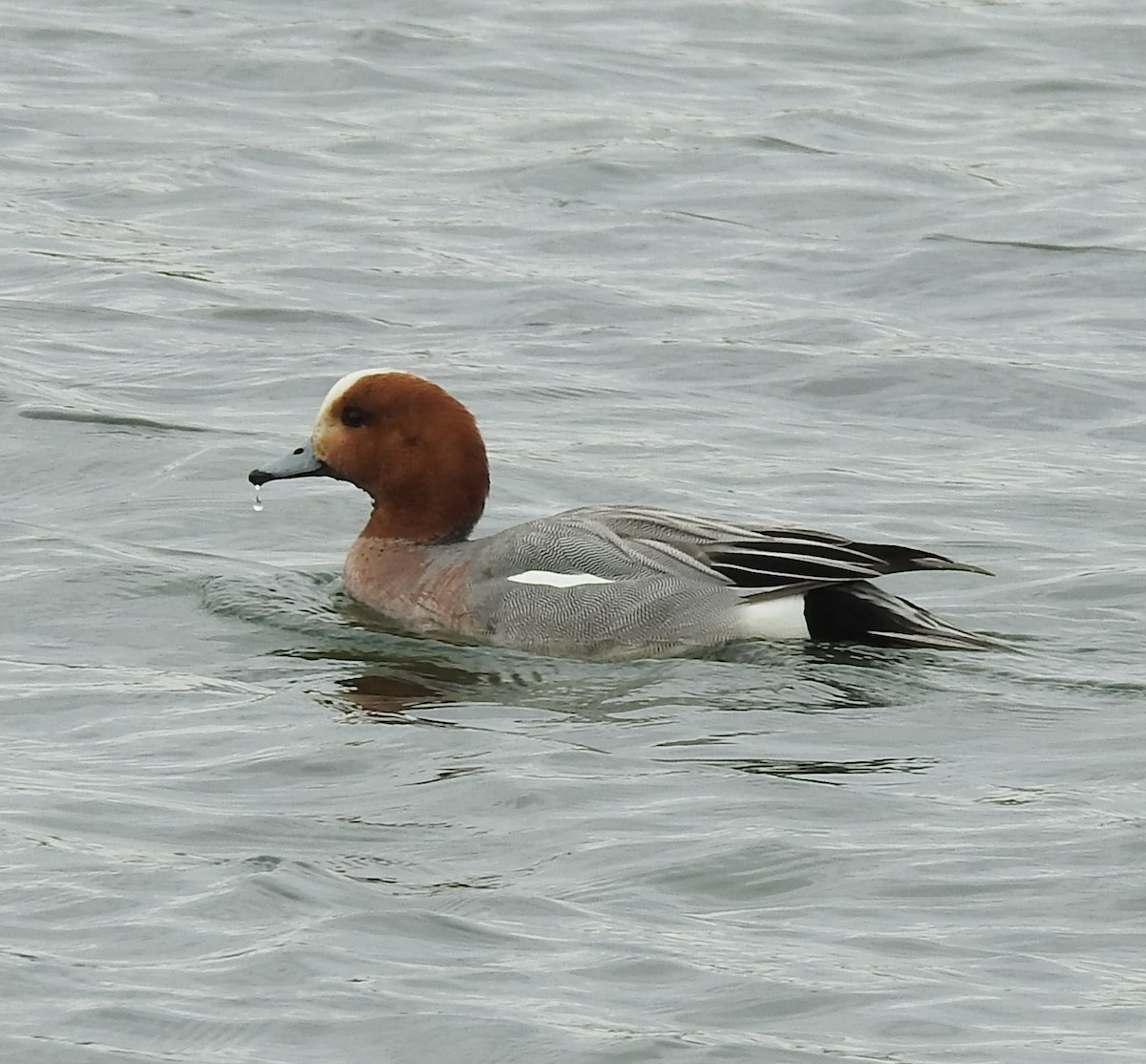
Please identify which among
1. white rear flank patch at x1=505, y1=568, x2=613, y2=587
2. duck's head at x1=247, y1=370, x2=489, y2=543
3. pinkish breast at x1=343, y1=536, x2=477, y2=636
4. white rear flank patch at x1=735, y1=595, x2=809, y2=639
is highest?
duck's head at x1=247, y1=370, x2=489, y2=543

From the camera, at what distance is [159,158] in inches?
615

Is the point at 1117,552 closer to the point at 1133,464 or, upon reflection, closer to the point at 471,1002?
the point at 1133,464

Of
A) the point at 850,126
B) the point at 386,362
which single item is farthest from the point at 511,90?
the point at 386,362

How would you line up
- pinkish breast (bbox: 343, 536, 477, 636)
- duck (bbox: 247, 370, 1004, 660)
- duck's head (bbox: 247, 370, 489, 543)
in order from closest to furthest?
duck (bbox: 247, 370, 1004, 660) → pinkish breast (bbox: 343, 536, 477, 636) → duck's head (bbox: 247, 370, 489, 543)

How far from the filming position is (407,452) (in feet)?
30.2

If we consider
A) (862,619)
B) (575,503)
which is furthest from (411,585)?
(575,503)

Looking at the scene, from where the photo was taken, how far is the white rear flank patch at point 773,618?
8.40 metres

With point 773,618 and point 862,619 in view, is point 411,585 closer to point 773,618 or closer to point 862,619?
point 773,618

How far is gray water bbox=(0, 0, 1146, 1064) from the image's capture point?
5.79 meters

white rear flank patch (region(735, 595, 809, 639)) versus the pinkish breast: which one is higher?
white rear flank patch (region(735, 595, 809, 639))

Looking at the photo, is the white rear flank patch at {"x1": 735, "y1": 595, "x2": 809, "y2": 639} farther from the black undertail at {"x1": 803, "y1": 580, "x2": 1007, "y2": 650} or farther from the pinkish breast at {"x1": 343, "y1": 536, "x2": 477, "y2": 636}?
the pinkish breast at {"x1": 343, "y1": 536, "x2": 477, "y2": 636}

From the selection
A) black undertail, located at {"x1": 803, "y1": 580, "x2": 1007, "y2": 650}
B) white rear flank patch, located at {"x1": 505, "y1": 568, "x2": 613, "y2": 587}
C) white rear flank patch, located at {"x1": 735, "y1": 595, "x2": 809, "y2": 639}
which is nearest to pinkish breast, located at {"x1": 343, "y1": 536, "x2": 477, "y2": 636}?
white rear flank patch, located at {"x1": 505, "y1": 568, "x2": 613, "y2": 587}

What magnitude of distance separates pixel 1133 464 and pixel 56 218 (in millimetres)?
6094

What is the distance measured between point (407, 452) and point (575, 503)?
1.35 m
